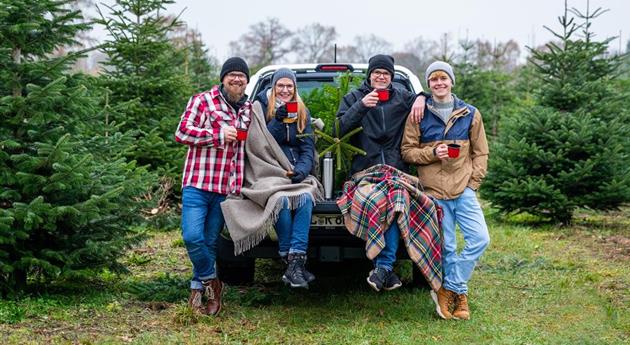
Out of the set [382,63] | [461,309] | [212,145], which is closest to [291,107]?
[212,145]

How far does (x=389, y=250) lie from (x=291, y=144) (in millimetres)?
1191

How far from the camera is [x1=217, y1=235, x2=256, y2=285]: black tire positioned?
6.11 meters

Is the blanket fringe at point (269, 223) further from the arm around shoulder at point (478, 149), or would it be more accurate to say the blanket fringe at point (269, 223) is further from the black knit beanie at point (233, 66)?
the arm around shoulder at point (478, 149)

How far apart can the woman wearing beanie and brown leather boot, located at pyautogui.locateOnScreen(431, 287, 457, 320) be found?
123 cm

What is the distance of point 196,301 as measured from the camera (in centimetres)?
587

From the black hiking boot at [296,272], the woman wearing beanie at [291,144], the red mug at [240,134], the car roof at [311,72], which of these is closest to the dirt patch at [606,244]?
the car roof at [311,72]

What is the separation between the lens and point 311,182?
587 cm

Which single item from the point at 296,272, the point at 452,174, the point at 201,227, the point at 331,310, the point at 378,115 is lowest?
the point at 331,310

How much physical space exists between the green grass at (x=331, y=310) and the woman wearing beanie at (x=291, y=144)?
702 millimetres

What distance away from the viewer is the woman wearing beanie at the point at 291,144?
560cm

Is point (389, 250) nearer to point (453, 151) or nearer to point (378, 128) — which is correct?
point (453, 151)

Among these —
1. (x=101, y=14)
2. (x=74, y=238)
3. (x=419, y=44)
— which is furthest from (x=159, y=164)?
(x=419, y=44)

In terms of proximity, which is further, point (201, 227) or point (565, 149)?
point (565, 149)

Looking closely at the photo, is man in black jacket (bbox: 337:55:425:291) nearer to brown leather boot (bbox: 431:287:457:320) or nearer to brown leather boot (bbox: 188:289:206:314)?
brown leather boot (bbox: 431:287:457:320)
